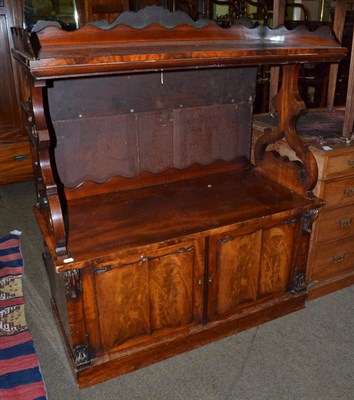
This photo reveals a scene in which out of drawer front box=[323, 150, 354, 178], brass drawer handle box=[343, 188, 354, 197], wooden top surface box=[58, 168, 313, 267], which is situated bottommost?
brass drawer handle box=[343, 188, 354, 197]

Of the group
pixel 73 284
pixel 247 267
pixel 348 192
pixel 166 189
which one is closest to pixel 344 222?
pixel 348 192

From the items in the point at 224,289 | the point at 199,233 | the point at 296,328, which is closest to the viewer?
the point at 199,233

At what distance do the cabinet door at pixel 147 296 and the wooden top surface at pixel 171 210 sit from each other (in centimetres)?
8

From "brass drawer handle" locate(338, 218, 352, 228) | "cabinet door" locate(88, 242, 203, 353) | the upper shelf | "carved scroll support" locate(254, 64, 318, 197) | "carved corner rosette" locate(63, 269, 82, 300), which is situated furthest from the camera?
"brass drawer handle" locate(338, 218, 352, 228)

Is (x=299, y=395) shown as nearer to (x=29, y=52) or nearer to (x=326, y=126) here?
(x=326, y=126)

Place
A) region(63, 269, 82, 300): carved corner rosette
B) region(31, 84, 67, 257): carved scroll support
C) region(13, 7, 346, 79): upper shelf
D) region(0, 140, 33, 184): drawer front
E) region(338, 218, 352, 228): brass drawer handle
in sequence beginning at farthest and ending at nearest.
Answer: region(0, 140, 33, 184): drawer front
region(338, 218, 352, 228): brass drawer handle
region(63, 269, 82, 300): carved corner rosette
region(31, 84, 67, 257): carved scroll support
region(13, 7, 346, 79): upper shelf

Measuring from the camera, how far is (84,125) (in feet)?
6.72

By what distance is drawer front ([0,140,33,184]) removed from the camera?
3695 millimetres

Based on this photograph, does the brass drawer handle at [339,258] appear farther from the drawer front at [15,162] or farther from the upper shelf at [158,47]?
the drawer front at [15,162]

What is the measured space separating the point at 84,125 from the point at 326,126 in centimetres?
133

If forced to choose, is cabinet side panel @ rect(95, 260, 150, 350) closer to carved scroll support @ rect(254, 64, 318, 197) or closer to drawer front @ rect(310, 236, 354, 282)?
carved scroll support @ rect(254, 64, 318, 197)

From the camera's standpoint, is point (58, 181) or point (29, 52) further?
point (58, 181)

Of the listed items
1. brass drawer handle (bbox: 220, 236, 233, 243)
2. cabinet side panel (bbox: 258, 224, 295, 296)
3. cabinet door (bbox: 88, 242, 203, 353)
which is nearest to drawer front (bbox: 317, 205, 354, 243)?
cabinet side panel (bbox: 258, 224, 295, 296)

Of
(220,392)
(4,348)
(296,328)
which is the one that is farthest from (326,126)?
(4,348)
